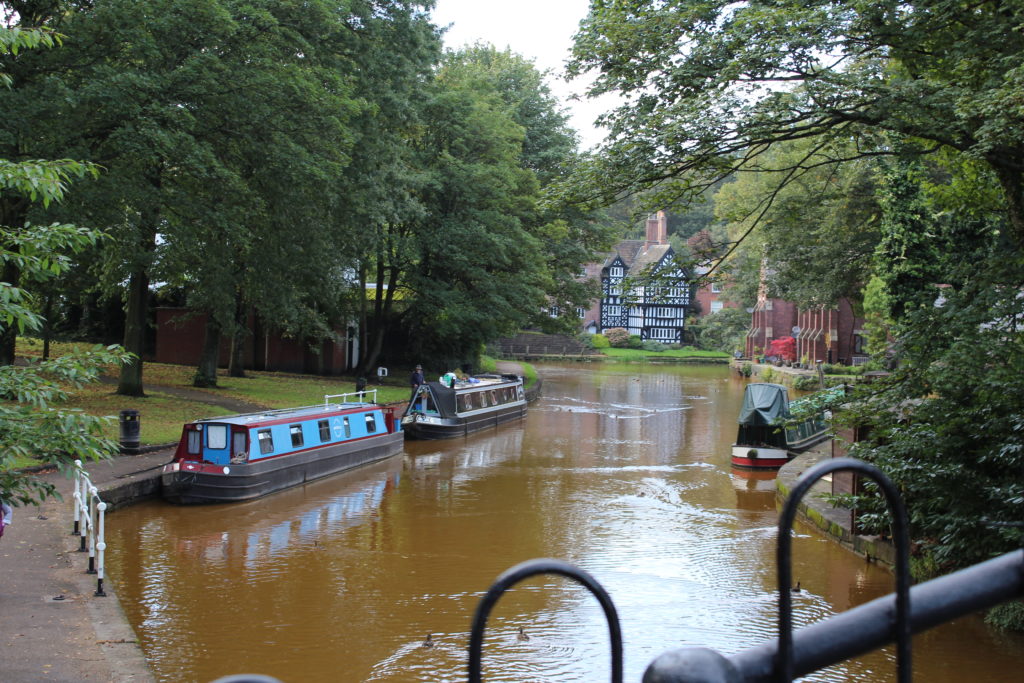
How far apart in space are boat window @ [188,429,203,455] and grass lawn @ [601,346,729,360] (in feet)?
192

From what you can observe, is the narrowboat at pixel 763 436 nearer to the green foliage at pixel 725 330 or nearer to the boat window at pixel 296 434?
the boat window at pixel 296 434

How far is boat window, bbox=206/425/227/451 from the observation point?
15992 millimetres

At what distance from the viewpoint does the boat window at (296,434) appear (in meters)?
17.8

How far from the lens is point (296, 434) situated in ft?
59.0

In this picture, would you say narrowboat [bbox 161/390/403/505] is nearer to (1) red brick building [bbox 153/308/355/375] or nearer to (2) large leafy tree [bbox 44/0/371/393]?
(2) large leafy tree [bbox 44/0/371/393]

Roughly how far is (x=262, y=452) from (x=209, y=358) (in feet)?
37.2

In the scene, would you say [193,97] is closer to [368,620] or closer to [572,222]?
[368,620]

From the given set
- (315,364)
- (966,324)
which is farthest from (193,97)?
(315,364)

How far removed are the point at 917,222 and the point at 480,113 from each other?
54.1ft

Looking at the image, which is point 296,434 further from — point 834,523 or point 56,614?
point 834,523

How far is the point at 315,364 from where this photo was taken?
3556 centimetres

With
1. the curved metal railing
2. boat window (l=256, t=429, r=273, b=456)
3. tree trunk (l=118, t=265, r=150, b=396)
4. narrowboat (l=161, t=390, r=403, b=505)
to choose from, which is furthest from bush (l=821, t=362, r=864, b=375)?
the curved metal railing

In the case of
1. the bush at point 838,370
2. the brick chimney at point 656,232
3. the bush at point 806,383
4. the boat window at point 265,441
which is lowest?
the boat window at point 265,441

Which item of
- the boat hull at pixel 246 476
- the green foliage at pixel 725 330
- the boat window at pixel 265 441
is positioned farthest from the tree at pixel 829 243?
the green foliage at pixel 725 330
